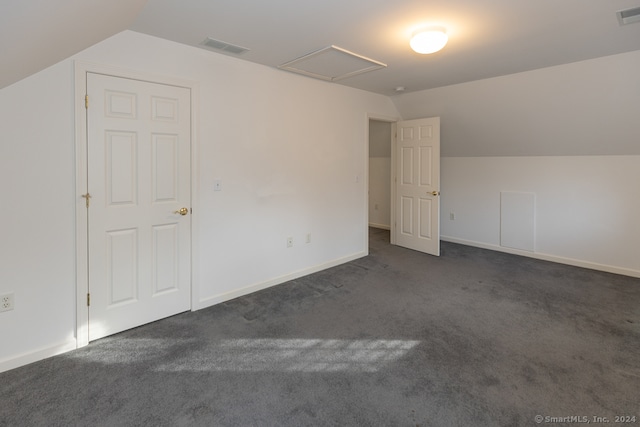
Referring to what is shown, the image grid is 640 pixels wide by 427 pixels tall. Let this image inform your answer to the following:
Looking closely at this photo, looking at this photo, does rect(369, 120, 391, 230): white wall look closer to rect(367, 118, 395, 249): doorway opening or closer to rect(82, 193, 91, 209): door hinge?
rect(367, 118, 395, 249): doorway opening

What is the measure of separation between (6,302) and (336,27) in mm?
2988

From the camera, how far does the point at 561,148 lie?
4.39 m

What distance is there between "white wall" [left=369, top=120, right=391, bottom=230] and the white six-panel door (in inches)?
175

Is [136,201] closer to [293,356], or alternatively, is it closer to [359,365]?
[293,356]

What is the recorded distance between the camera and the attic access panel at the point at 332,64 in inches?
123

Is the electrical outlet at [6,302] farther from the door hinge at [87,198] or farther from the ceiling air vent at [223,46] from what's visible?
the ceiling air vent at [223,46]

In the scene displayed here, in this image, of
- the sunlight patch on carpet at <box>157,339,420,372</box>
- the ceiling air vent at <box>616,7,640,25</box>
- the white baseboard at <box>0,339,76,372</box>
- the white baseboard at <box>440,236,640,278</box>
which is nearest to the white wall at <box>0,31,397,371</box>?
the white baseboard at <box>0,339,76,372</box>

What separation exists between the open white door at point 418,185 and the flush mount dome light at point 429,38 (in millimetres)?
2352

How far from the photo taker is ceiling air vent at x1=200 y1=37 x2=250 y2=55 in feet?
9.21

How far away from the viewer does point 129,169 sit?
8.69 feet

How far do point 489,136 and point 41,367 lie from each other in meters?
5.51

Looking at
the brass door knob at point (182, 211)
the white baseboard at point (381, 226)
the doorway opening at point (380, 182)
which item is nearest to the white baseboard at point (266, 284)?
the brass door knob at point (182, 211)

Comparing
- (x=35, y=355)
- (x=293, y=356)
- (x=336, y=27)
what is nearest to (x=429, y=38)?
(x=336, y=27)

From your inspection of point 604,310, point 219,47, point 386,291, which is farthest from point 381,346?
point 219,47
